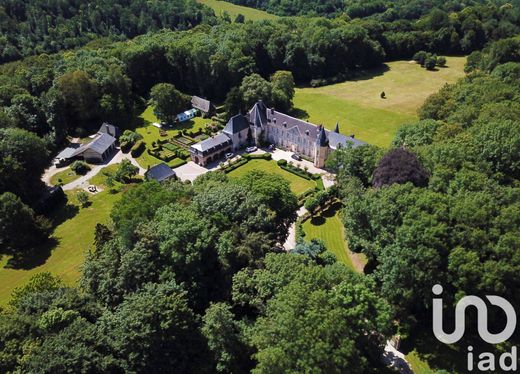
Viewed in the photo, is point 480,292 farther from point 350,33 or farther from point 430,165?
point 350,33

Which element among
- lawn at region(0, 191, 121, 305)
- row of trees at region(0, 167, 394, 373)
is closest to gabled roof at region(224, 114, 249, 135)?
lawn at region(0, 191, 121, 305)

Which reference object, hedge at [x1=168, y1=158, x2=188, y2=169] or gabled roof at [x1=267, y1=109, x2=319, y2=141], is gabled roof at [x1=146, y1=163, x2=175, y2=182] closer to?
hedge at [x1=168, y1=158, x2=188, y2=169]

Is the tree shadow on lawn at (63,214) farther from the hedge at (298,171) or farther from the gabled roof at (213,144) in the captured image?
the hedge at (298,171)

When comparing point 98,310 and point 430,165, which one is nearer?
point 98,310

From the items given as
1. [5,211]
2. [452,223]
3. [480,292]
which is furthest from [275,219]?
[5,211]

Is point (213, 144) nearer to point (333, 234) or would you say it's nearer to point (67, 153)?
point (67, 153)

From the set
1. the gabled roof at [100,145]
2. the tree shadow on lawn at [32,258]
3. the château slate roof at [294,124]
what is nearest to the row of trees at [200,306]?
the tree shadow on lawn at [32,258]
